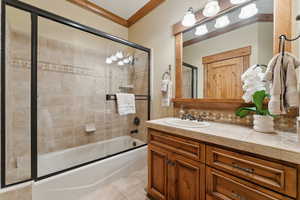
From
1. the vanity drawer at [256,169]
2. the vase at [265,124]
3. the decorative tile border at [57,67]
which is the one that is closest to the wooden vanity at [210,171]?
the vanity drawer at [256,169]

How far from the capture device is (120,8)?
235cm

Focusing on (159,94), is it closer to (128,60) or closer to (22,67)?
(128,60)

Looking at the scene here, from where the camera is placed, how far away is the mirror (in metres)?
1.22

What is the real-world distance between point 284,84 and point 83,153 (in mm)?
2406

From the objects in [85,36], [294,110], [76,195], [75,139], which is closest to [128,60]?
[85,36]

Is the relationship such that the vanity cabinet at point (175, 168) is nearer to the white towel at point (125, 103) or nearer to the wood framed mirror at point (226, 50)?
the wood framed mirror at point (226, 50)

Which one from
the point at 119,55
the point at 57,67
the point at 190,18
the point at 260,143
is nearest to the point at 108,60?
the point at 119,55

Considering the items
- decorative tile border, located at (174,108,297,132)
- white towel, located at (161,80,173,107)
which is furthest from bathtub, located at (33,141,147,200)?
decorative tile border, located at (174,108,297,132)

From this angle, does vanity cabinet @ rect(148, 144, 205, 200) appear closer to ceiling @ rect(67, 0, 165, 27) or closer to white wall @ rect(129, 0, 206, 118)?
white wall @ rect(129, 0, 206, 118)

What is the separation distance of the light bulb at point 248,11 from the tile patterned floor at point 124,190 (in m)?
2.13

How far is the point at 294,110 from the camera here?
1035mm

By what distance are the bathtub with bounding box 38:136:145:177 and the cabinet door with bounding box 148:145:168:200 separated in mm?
757

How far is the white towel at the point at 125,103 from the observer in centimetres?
209

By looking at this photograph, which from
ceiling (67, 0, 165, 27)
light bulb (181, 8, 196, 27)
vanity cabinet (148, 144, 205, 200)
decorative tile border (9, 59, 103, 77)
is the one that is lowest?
vanity cabinet (148, 144, 205, 200)
